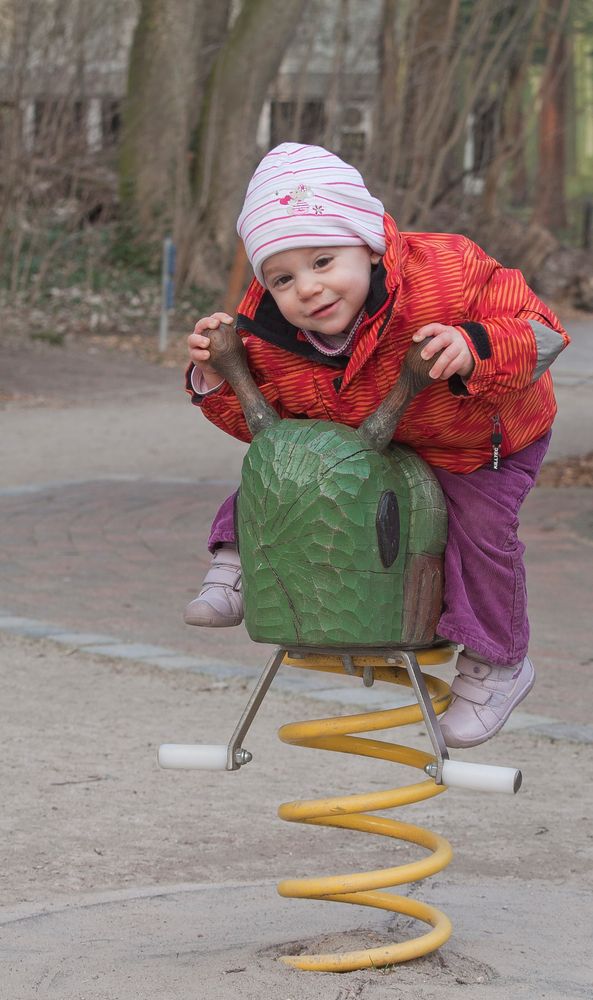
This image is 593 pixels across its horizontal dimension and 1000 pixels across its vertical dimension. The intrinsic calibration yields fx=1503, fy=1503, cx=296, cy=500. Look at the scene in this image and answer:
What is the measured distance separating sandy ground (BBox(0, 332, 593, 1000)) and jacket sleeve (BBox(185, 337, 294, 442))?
1067mm

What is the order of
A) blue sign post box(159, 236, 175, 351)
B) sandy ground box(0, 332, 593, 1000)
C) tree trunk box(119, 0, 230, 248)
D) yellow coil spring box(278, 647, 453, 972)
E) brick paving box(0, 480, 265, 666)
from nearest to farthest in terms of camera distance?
yellow coil spring box(278, 647, 453, 972), sandy ground box(0, 332, 593, 1000), brick paving box(0, 480, 265, 666), blue sign post box(159, 236, 175, 351), tree trunk box(119, 0, 230, 248)

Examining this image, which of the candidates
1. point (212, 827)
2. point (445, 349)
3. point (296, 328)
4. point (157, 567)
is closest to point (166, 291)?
point (157, 567)

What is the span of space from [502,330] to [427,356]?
17cm

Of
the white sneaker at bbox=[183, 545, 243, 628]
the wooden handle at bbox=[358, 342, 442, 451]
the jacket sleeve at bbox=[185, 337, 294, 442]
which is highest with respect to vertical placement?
the wooden handle at bbox=[358, 342, 442, 451]

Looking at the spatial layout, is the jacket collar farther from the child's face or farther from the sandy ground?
the sandy ground

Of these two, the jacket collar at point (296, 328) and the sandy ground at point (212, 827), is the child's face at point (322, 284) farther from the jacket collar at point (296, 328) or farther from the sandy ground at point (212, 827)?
the sandy ground at point (212, 827)

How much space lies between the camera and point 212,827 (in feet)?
13.5

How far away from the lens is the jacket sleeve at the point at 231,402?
112 inches

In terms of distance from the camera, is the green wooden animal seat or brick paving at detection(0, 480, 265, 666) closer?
the green wooden animal seat

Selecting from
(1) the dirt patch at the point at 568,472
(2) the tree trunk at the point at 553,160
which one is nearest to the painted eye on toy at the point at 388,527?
(1) the dirt patch at the point at 568,472

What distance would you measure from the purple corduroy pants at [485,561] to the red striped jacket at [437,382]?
0.14ft

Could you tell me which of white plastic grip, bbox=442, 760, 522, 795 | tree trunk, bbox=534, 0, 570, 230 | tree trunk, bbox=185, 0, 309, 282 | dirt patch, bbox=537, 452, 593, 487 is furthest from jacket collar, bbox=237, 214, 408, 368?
tree trunk, bbox=534, 0, 570, 230

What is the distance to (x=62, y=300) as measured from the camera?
18547 mm

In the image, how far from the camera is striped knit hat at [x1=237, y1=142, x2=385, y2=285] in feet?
8.58
